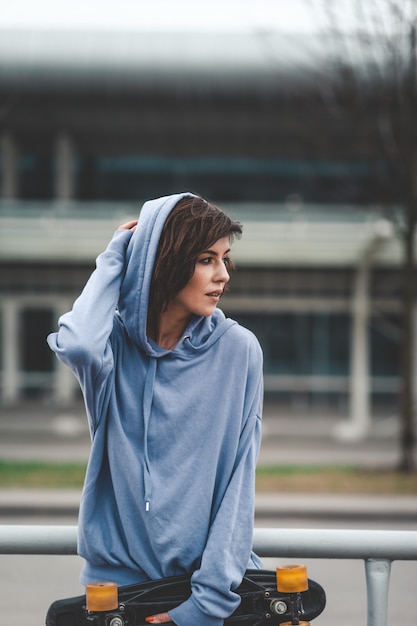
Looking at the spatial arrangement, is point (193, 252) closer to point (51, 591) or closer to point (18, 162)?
point (51, 591)

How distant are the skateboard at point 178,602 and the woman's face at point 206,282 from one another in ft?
1.99

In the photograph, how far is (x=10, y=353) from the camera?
2127 centimetres

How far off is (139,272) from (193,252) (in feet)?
0.43

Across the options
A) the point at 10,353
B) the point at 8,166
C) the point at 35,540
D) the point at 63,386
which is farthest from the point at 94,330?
the point at 8,166

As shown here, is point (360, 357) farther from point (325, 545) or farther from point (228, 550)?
point (228, 550)

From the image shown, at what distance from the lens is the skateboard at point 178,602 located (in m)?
1.71

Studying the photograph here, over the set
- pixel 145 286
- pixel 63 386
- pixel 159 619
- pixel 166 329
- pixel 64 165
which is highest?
pixel 64 165

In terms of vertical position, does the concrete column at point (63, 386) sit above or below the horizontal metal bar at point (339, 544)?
below

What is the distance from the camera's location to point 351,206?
17359mm

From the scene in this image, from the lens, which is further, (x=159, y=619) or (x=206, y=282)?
(x=206, y=282)

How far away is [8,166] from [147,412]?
2167 centimetres

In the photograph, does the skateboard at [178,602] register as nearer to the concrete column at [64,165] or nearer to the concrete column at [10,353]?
the concrete column at [10,353]

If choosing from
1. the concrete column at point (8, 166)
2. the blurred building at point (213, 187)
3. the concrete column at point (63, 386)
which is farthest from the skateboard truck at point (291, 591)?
the concrete column at point (8, 166)

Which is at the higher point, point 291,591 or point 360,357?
point 291,591
